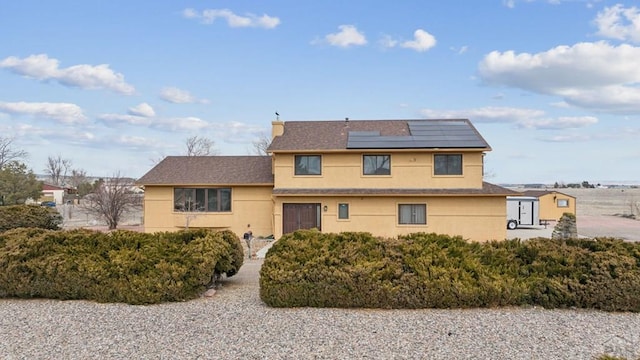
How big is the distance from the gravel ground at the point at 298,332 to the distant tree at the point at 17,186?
27.7 m

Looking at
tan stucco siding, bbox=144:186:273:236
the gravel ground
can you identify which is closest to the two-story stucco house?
tan stucco siding, bbox=144:186:273:236

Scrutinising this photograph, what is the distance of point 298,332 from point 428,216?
13605 mm

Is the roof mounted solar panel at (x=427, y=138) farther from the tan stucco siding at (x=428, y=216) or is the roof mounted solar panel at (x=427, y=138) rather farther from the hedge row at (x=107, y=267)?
the hedge row at (x=107, y=267)

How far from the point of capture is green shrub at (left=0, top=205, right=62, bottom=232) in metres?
17.3

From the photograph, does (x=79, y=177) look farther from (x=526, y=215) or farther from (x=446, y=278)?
(x=446, y=278)

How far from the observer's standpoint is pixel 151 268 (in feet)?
27.3

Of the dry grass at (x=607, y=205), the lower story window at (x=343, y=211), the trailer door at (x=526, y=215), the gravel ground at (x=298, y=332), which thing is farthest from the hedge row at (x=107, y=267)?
the dry grass at (x=607, y=205)

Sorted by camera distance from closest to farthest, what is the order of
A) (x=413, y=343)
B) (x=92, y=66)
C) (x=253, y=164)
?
(x=413, y=343)
(x=92, y=66)
(x=253, y=164)

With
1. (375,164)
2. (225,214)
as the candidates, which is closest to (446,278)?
(375,164)

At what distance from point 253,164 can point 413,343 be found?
703 inches

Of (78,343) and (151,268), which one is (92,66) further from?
(78,343)

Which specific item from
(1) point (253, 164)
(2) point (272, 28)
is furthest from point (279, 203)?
(2) point (272, 28)

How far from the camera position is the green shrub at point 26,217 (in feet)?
56.8

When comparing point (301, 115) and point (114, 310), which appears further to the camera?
point (301, 115)
